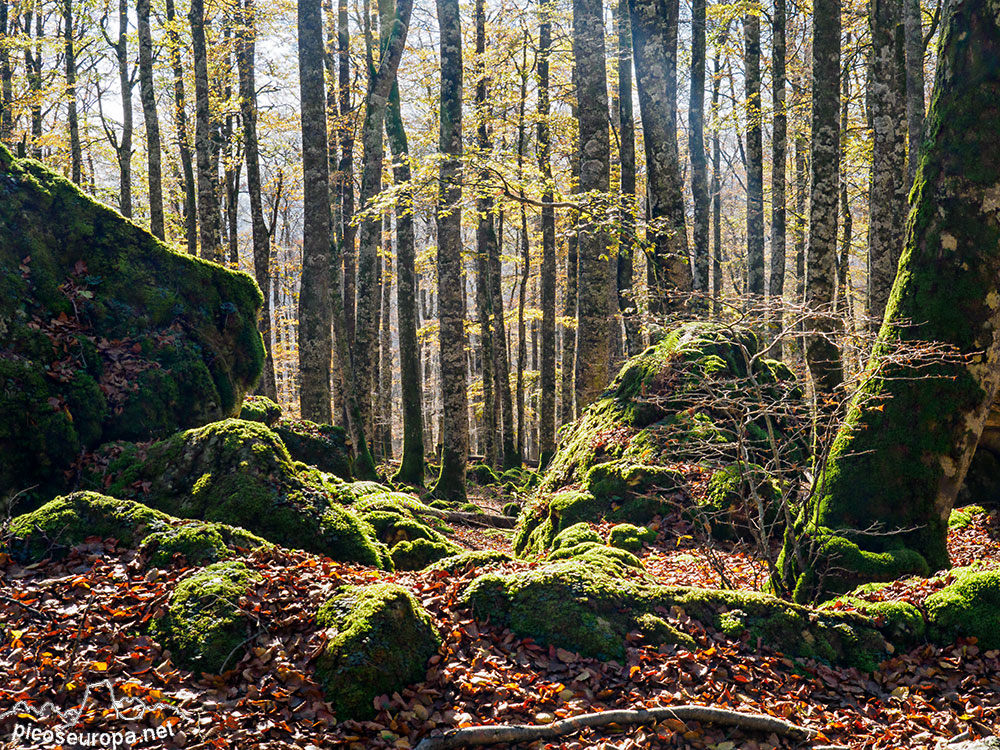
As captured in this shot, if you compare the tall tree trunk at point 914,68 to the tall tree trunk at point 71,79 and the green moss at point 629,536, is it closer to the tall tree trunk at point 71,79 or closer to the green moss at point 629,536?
the green moss at point 629,536

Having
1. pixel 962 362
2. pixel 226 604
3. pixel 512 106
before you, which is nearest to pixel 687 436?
pixel 962 362

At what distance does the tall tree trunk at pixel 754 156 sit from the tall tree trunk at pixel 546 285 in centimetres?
423

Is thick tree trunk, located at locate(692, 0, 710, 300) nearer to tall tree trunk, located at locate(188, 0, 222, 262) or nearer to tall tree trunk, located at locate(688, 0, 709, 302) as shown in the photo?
tall tree trunk, located at locate(688, 0, 709, 302)

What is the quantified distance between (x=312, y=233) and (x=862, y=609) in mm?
9201

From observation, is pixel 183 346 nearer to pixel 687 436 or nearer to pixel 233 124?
pixel 687 436

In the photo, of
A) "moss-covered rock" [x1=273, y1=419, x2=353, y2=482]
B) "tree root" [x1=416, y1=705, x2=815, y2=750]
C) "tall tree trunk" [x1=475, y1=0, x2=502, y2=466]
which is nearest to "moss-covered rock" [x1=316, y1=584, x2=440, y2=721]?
"tree root" [x1=416, y1=705, x2=815, y2=750]

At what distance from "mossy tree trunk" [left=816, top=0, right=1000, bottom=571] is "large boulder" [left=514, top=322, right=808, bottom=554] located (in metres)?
1.40

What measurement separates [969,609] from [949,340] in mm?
2233

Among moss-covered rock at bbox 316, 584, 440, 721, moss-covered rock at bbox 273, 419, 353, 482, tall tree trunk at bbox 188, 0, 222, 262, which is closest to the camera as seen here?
moss-covered rock at bbox 316, 584, 440, 721

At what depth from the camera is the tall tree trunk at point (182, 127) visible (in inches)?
669

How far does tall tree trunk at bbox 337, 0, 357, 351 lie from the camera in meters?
16.1

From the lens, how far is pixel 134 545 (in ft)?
15.3

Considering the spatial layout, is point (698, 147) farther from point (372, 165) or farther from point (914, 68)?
point (372, 165)

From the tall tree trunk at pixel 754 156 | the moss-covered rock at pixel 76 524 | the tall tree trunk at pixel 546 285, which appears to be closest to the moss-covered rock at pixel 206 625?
the moss-covered rock at pixel 76 524
